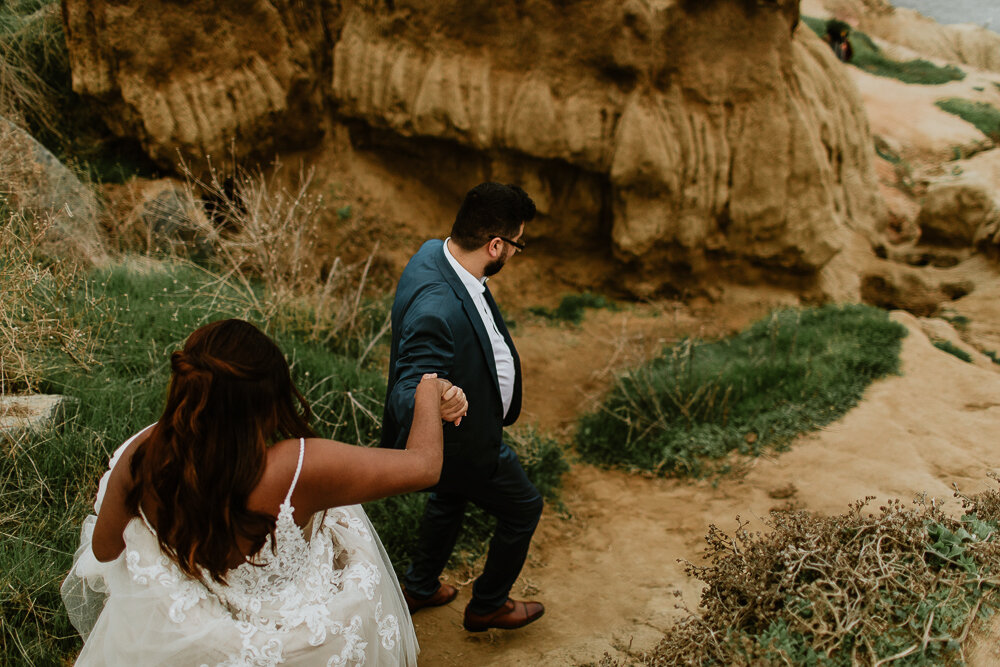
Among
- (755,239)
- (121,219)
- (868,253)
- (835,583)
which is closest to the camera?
(835,583)

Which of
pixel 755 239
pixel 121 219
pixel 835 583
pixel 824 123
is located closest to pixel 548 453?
pixel 835 583

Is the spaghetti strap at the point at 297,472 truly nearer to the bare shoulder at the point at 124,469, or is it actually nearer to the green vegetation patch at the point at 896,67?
the bare shoulder at the point at 124,469

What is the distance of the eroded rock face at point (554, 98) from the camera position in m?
6.52

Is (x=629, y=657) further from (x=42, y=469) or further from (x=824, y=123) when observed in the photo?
(x=824, y=123)

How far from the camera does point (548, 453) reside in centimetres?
504

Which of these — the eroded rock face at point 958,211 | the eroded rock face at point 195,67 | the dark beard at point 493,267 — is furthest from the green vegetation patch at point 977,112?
the dark beard at point 493,267

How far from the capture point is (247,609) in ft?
6.63

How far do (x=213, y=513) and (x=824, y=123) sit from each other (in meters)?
7.96

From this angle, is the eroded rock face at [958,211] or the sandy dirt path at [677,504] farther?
the eroded rock face at [958,211]

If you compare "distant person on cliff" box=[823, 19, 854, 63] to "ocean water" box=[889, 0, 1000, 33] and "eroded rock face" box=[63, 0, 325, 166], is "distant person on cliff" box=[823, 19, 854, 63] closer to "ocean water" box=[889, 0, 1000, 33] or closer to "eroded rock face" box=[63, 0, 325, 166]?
"eroded rock face" box=[63, 0, 325, 166]

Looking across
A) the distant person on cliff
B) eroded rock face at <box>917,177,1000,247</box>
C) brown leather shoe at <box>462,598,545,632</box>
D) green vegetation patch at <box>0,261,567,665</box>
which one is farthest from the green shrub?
the distant person on cliff

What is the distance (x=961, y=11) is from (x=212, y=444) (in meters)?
33.4

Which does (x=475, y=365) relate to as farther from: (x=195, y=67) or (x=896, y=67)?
(x=896, y=67)

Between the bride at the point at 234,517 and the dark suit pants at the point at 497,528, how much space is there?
920 mm
